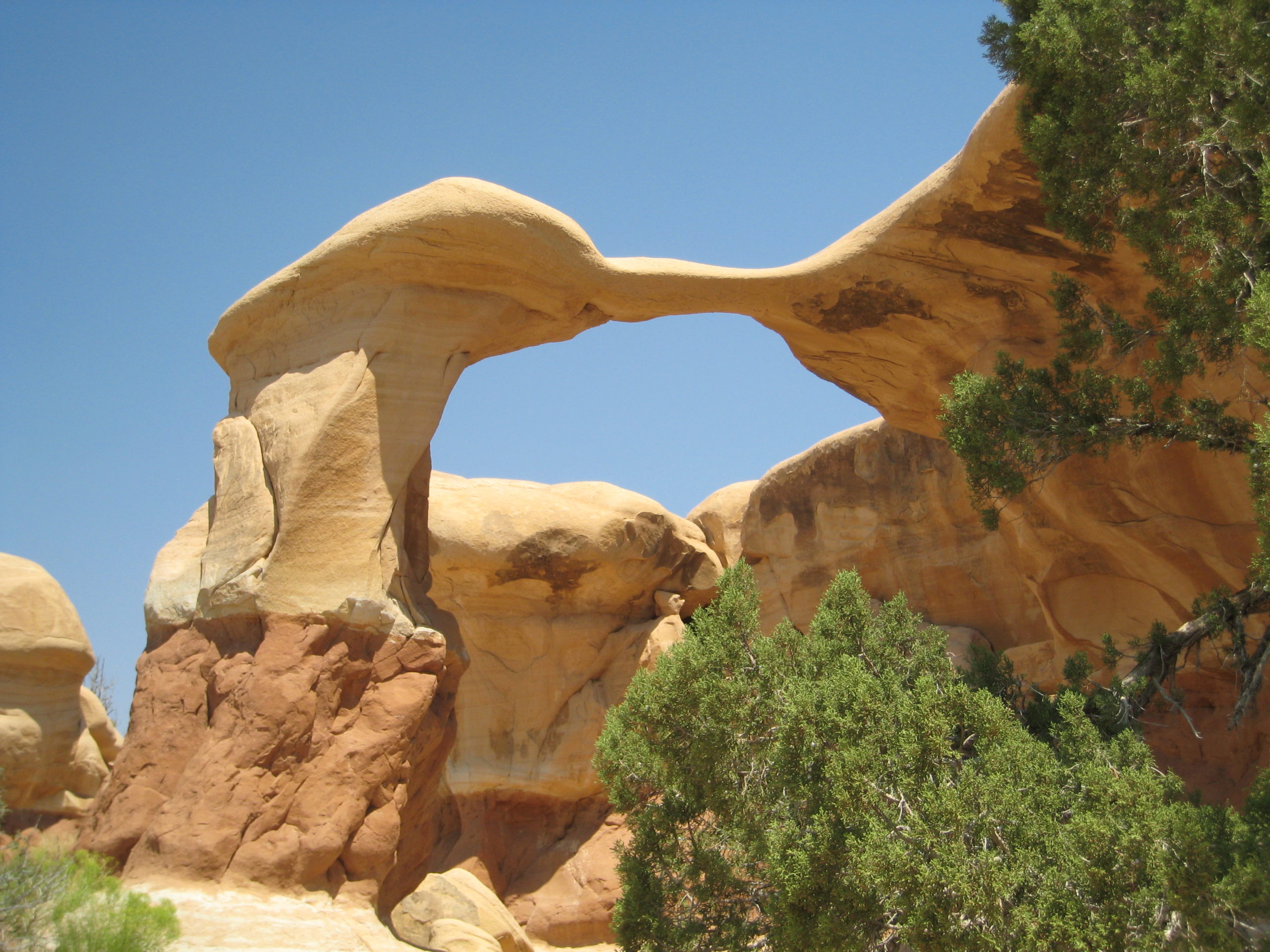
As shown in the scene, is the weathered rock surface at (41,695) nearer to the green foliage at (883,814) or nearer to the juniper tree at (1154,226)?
the green foliage at (883,814)

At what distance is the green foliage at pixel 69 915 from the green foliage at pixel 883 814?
4339 mm

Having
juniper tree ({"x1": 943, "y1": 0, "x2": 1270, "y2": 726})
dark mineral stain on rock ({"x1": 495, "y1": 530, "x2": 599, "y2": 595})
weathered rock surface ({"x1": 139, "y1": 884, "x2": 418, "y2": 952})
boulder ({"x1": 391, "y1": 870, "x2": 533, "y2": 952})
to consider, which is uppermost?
juniper tree ({"x1": 943, "y1": 0, "x2": 1270, "y2": 726})

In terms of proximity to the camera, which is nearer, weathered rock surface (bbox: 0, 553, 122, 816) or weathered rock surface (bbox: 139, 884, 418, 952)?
weathered rock surface (bbox: 139, 884, 418, 952)

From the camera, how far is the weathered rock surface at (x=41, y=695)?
1405 cm

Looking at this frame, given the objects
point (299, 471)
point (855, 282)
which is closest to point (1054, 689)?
point (855, 282)

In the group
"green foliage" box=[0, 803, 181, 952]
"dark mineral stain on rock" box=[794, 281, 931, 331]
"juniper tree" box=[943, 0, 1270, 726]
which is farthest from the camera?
"dark mineral stain on rock" box=[794, 281, 931, 331]

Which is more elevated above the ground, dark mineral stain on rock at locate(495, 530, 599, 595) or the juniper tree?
the juniper tree

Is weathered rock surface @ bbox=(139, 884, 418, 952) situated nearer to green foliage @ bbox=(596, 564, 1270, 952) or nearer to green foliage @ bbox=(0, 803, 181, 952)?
green foliage @ bbox=(0, 803, 181, 952)

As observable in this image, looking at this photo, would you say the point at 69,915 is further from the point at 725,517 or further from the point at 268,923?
the point at 725,517

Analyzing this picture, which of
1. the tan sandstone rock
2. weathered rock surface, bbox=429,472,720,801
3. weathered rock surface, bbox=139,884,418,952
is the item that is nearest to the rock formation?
weathered rock surface, bbox=139,884,418,952

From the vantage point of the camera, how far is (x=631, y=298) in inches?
511

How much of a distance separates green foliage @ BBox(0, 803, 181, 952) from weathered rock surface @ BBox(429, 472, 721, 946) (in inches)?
437

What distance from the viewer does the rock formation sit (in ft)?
32.6

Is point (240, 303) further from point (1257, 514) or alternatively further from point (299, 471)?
point (1257, 514)
